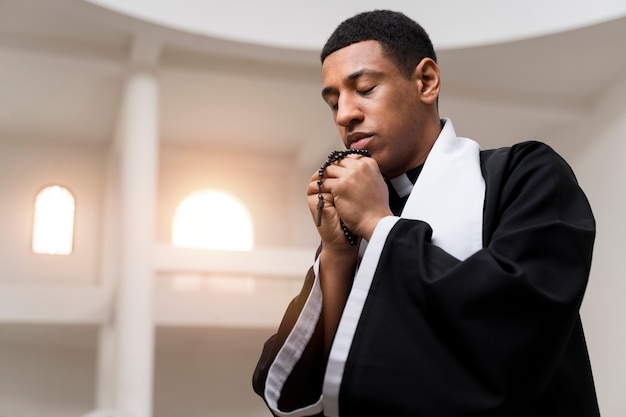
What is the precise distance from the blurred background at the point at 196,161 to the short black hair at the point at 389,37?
25.5ft

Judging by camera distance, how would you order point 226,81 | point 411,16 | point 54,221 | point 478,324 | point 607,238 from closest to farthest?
point 478,324 < point 411,16 < point 226,81 < point 607,238 < point 54,221

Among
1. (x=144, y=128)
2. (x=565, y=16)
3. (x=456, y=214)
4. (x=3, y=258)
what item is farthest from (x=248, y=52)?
(x=456, y=214)

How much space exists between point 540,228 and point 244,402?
12.3m

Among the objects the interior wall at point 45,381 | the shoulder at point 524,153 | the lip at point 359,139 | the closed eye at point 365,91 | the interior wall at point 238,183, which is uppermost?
the interior wall at point 238,183

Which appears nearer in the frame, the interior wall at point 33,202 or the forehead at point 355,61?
the forehead at point 355,61

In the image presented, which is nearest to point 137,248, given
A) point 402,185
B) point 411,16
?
point 411,16

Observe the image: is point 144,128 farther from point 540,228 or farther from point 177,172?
point 540,228

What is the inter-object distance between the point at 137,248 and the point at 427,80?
833 centimetres

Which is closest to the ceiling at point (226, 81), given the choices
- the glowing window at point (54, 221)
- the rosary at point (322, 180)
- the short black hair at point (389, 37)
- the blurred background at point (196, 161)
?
the blurred background at point (196, 161)

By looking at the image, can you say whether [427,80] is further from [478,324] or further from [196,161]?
[196,161]

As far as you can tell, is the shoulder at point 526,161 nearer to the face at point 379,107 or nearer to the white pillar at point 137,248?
the face at point 379,107

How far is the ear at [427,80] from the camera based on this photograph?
2.42 metres

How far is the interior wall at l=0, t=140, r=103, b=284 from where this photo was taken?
524 inches

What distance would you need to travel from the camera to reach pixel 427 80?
8.02 feet
